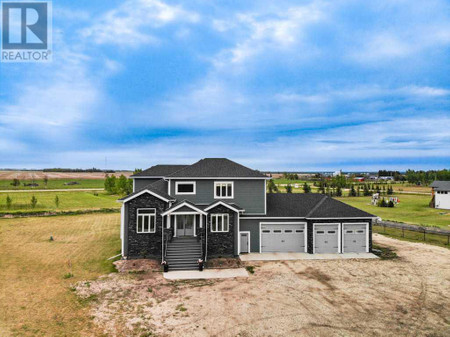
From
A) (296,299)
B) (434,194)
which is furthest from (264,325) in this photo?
(434,194)

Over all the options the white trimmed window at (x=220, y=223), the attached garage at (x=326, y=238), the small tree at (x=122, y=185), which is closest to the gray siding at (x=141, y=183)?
the white trimmed window at (x=220, y=223)

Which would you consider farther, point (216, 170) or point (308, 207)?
point (216, 170)

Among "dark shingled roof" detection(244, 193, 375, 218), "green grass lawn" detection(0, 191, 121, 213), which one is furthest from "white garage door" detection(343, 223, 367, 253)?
"green grass lawn" detection(0, 191, 121, 213)

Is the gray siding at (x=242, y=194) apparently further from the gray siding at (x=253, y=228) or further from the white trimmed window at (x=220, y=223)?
the white trimmed window at (x=220, y=223)

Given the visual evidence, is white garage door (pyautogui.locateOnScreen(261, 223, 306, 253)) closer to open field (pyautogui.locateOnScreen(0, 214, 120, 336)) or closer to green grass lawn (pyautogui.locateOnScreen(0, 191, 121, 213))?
open field (pyautogui.locateOnScreen(0, 214, 120, 336))

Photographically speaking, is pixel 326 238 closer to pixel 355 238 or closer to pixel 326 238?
pixel 326 238

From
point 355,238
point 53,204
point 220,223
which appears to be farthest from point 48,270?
point 53,204

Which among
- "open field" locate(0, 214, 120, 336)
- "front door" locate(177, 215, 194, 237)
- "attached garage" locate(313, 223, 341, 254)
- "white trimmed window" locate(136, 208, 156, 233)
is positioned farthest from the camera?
"attached garage" locate(313, 223, 341, 254)
